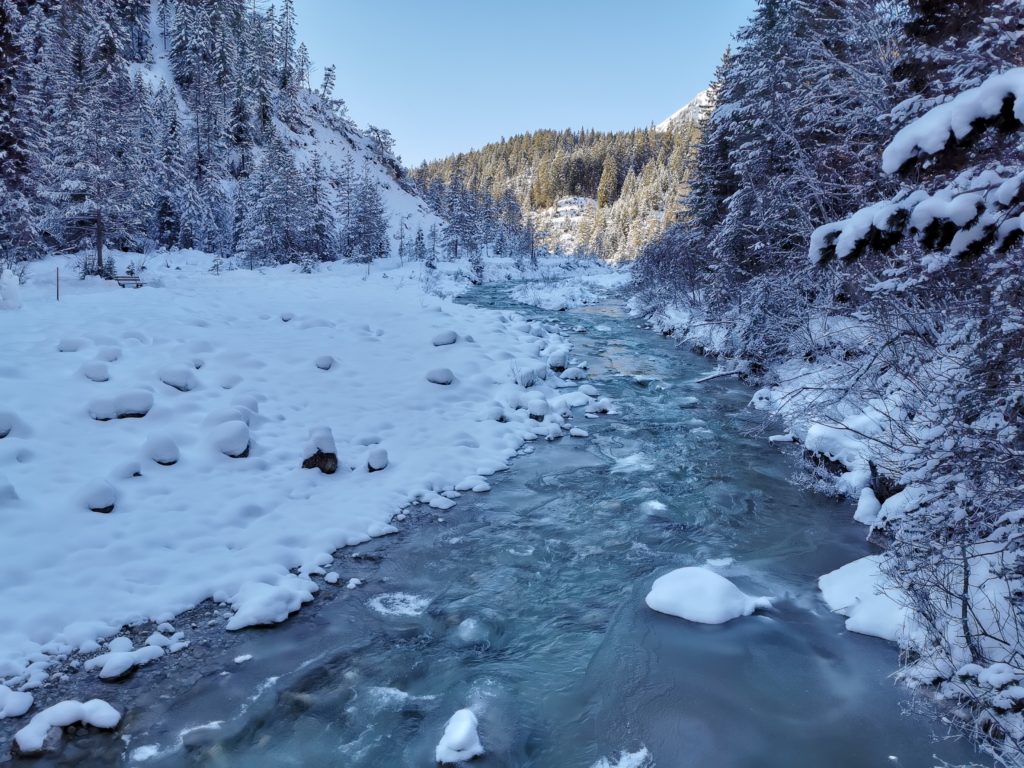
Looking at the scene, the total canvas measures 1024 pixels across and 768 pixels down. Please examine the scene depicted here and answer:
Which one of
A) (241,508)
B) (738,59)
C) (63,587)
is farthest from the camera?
(738,59)

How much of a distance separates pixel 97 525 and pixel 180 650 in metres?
1.95

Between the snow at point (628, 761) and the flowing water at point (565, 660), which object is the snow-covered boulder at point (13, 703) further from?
the snow at point (628, 761)

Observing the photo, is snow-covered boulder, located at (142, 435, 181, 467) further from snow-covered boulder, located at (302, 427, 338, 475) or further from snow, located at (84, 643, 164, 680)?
snow, located at (84, 643, 164, 680)

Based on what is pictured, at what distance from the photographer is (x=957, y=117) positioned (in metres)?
1.91

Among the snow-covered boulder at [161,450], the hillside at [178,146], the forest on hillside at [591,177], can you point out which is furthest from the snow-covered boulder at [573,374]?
the forest on hillside at [591,177]

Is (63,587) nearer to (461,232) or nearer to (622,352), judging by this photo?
(622,352)

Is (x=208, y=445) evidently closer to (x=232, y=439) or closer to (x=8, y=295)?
(x=232, y=439)

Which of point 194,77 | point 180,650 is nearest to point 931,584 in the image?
point 180,650

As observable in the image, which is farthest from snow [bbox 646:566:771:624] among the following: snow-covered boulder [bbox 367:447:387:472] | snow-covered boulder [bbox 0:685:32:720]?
snow-covered boulder [bbox 0:685:32:720]

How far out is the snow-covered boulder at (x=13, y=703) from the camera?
13.1 feet

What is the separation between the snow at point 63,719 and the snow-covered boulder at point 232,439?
12.8 ft

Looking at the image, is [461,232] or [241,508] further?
[461,232]

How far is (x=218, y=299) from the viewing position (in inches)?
572

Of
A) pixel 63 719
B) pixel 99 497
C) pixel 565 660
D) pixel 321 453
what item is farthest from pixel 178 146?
pixel 565 660
